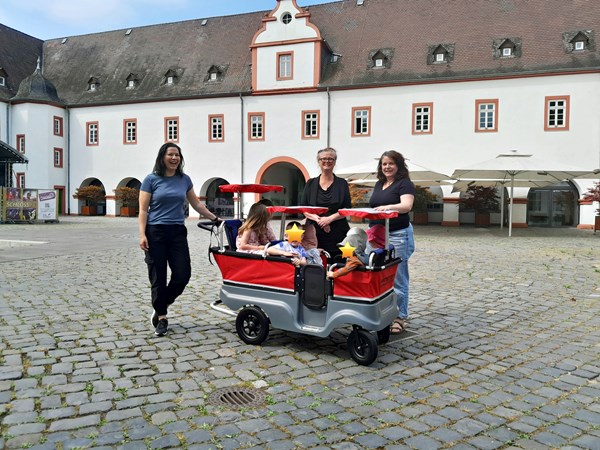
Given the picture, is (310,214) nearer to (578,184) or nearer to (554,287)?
(554,287)

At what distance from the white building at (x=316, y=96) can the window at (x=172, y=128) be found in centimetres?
8

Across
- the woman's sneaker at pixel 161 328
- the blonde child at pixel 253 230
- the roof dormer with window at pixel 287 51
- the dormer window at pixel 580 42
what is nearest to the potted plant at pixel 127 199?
the roof dormer with window at pixel 287 51

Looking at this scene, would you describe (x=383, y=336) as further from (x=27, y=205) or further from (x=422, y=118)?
(x=422, y=118)

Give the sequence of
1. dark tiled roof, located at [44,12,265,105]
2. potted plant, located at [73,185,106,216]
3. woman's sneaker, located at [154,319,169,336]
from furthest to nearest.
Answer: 1. potted plant, located at [73,185,106,216]
2. dark tiled roof, located at [44,12,265,105]
3. woman's sneaker, located at [154,319,169,336]

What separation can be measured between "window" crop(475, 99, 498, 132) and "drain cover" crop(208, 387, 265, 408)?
82.3 feet

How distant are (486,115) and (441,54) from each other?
13.7 ft

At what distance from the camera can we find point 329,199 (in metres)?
5.39

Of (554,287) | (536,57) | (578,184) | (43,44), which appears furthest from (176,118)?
(554,287)

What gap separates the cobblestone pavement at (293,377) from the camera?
3.19 meters

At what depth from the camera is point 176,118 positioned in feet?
106

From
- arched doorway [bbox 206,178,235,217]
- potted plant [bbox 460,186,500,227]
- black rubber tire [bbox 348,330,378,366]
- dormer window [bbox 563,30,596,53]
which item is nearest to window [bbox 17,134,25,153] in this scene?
arched doorway [bbox 206,178,235,217]

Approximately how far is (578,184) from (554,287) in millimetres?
19447

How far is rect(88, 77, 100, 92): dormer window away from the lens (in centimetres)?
3547

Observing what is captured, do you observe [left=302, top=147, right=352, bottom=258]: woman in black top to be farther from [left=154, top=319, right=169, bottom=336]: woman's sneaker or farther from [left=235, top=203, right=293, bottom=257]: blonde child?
[left=154, top=319, right=169, bottom=336]: woman's sneaker
